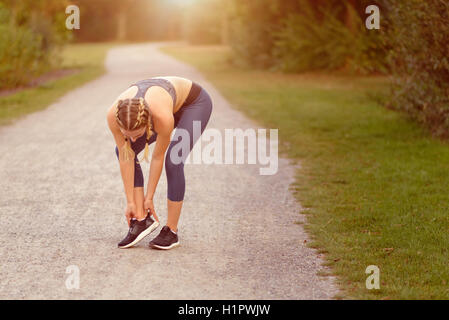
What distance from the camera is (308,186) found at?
7.62 meters

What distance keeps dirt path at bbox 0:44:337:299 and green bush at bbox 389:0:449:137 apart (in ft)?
9.60

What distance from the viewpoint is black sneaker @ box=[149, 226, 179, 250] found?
16.8 ft

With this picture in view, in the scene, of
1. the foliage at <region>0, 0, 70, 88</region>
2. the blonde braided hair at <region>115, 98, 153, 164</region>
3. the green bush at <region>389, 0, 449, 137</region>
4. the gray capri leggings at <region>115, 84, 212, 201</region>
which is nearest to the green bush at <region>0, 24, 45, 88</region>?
the foliage at <region>0, 0, 70, 88</region>

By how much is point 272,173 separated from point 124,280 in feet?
13.8

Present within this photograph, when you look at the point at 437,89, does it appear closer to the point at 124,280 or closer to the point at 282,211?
the point at 282,211

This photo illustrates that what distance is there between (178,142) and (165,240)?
84cm

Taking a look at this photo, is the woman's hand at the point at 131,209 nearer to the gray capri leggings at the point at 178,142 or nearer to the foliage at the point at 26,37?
the gray capri leggings at the point at 178,142

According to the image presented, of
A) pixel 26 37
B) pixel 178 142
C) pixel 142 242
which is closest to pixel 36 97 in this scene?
pixel 26 37

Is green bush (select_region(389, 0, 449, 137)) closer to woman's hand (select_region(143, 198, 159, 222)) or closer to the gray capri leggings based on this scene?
the gray capri leggings

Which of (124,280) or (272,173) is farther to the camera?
(272,173)

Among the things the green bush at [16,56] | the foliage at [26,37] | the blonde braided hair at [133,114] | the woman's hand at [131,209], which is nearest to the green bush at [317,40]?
the foliage at [26,37]

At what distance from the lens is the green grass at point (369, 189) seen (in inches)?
185

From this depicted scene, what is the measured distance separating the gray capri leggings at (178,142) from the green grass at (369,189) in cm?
132

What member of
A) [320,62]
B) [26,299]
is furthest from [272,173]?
[320,62]
